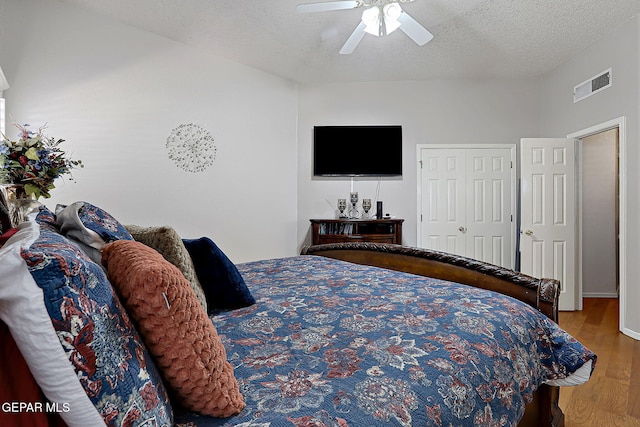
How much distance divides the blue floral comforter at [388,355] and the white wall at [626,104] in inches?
102

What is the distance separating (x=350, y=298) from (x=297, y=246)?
3602mm

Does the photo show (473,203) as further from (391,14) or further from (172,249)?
(172,249)

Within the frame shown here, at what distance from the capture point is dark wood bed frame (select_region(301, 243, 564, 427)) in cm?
155

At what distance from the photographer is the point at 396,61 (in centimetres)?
437

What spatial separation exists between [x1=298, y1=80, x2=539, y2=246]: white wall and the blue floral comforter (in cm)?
341

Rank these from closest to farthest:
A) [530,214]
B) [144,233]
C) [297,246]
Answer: [144,233] → [530,214] → [297,246]

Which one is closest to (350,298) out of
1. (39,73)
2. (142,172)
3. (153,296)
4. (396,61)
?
(153,296)

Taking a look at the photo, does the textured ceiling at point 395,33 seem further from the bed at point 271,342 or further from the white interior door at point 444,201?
the bed at point 271,342

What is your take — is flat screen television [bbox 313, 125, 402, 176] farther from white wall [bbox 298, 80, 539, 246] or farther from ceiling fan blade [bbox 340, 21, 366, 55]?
ceiling fan blade [bbox 340, 21, 366, 55]

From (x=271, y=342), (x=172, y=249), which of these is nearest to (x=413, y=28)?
(x=172, y=249)

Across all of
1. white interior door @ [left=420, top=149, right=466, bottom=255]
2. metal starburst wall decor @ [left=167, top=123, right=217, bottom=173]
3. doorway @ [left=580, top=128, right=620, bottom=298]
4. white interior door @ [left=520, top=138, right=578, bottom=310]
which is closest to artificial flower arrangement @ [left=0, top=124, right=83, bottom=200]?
metal starburst wall decor @ [left=167, top=123, right=217, bottom=173]

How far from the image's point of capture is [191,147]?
411 cm

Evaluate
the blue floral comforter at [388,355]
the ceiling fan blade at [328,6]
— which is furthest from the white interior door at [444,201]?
the blue floral comforter at [388,355]

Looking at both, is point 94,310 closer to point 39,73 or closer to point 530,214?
point 39,73
